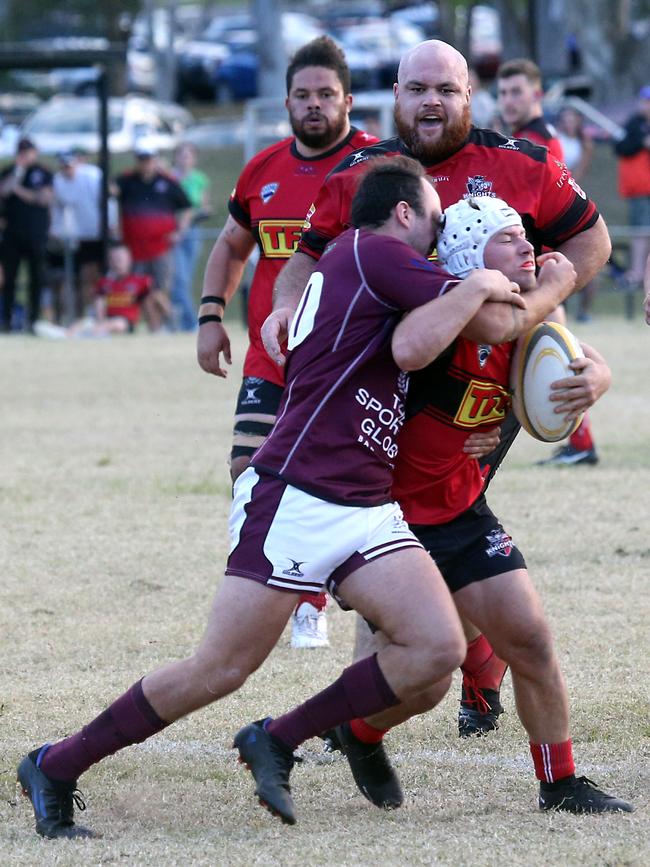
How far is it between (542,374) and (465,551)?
548mm

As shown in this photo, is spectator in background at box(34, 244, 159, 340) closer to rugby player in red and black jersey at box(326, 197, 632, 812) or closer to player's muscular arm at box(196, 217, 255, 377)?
player's muscular arm at box(196, 217, 255, 377)

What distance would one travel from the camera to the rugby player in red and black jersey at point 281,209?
627cm

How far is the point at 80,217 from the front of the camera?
2159 cm

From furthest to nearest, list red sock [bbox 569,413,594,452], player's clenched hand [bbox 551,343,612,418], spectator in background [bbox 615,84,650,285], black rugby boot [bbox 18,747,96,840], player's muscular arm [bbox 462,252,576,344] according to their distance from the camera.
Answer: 1. spectator in background [bbox 615,84,650,285]
2. red sock [bbox 569,413,594,452]
3. player's clenched hand [bbox 551,343,612,418]
4. black rugby boot [bbox 18,747,96,840]
5. player's muscular arm [bbox 462,252,576,344]

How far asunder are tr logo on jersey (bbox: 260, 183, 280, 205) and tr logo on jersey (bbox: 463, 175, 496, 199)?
1.76 metres

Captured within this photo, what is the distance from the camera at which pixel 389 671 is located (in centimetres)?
411

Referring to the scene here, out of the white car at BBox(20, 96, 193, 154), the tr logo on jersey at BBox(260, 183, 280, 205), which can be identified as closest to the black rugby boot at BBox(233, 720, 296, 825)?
the tr logo on jersey at BBox(260, 183, 280, 205)

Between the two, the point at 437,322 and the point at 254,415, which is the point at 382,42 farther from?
the point at 437,322

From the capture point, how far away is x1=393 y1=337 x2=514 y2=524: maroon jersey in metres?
4.46

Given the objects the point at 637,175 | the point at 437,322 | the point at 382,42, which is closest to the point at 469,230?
the point at 437,322

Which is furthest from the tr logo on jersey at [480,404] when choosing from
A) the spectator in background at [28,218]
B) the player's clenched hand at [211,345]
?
the spectator in background at [28,218]

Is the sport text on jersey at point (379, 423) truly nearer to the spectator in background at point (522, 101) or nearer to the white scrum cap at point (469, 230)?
the white scrum cap at point (469, 230)

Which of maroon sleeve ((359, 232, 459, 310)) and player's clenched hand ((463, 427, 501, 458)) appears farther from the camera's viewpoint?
player's clenched hand ((463, 427, 501, 458))

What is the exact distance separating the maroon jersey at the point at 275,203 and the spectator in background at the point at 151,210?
14257 mm
